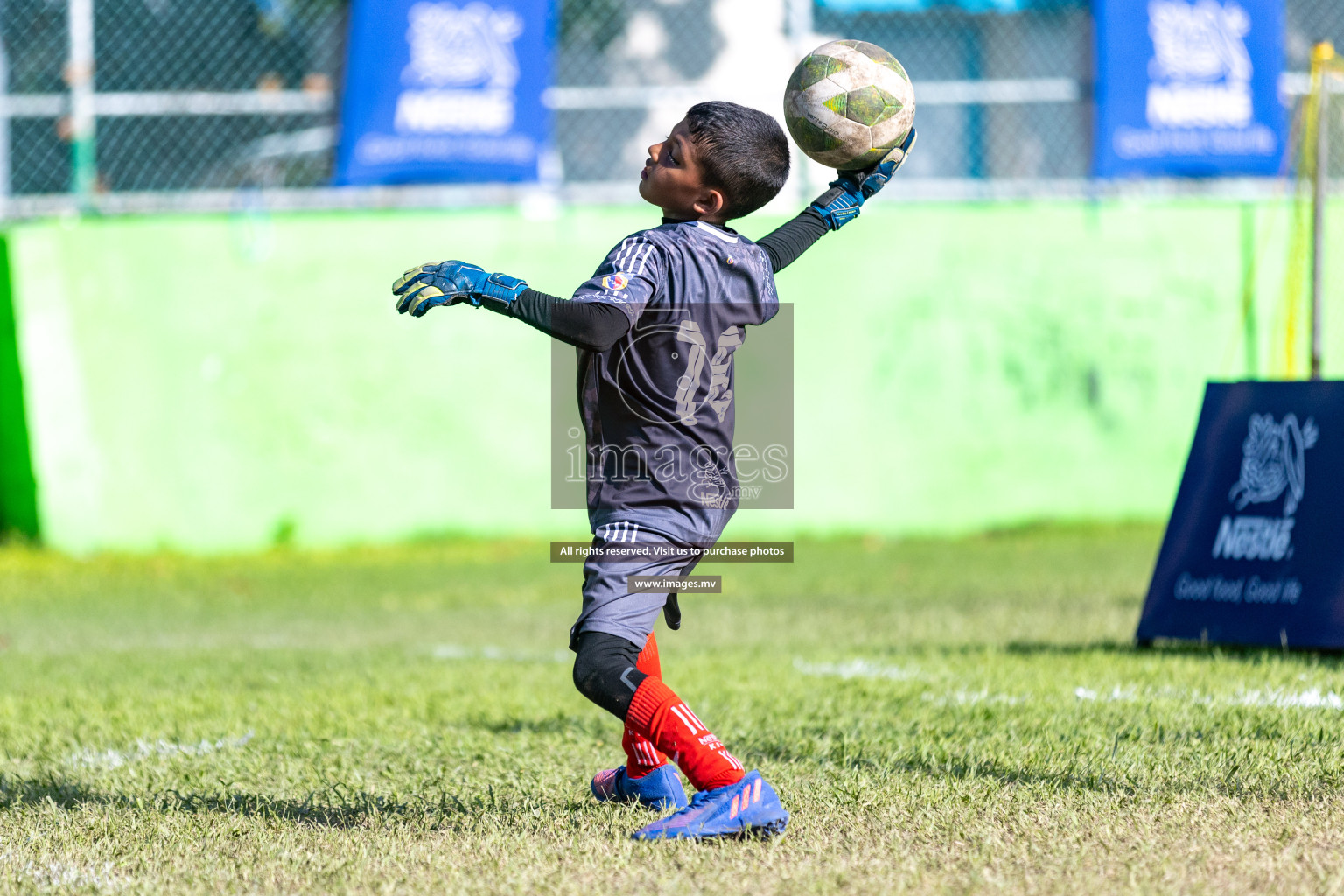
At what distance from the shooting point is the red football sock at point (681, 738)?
11.5 feet

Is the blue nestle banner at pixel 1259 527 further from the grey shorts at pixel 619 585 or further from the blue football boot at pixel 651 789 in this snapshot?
the grey shorts at pixel 619 585

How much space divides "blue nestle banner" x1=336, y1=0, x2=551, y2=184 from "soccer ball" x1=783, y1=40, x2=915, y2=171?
27.9ft

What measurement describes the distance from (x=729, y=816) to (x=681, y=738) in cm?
20

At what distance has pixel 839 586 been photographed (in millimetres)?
10273

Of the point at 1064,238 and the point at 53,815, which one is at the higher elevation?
the point at 1064,238

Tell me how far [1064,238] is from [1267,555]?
7002 mm

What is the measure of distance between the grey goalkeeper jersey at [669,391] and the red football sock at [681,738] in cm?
39

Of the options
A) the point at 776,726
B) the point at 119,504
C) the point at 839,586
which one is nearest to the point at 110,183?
the point at 119,504

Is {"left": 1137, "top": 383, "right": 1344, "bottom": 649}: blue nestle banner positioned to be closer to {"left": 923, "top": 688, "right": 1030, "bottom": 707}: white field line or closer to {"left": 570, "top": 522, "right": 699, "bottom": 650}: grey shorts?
{"left": 923, "top": 688, "right": 1030, "bottom": 707}: white field line

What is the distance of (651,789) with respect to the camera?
390 centimetres

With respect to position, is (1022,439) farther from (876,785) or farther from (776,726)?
(876,785)

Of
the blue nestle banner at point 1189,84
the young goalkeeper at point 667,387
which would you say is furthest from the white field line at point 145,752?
the blue nestle banner at point 1189,84

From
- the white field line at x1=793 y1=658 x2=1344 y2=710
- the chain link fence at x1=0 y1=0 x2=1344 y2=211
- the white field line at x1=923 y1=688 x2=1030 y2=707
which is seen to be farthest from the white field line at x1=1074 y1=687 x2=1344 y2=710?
the chain link fence at x1=0 y1=0 x2=1344 y2=211

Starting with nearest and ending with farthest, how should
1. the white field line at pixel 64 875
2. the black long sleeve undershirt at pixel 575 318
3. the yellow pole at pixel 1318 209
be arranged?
the white field line at pixel 64 875
the black long sleeve undershirt at pixel 575 318
the yellow pole at pixel 1318 209
